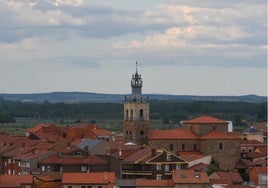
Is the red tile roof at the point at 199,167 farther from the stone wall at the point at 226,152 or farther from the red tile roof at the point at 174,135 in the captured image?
the red tile roof at the point at 174,135

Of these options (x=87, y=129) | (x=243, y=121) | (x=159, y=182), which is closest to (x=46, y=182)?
(x=159, y=182)

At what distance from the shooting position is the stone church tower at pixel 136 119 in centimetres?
8412

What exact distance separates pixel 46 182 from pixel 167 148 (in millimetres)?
21896

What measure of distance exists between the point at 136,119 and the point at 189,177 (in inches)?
915

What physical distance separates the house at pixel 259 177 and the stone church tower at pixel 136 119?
15.3 meters

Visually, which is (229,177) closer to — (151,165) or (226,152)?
(151,165)

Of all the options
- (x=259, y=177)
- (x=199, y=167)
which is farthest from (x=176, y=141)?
(x=259, y=177)

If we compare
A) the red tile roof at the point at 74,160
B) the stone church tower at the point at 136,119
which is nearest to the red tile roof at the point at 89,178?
the red tile roof at the point at 74,160

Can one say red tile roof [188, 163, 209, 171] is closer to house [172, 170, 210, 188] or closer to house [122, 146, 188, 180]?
house [122, 146, 188, 180]

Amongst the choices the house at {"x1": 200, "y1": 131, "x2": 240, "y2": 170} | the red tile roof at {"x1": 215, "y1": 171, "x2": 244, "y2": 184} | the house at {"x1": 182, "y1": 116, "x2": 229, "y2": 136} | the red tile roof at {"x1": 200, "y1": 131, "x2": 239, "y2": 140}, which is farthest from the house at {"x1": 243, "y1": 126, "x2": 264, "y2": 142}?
the red tile roof at {"x1": 215, "y1": 171, "x2": 244, "y2": 184}

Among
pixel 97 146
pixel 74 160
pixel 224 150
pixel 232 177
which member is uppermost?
pixel 97 146

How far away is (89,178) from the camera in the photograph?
61.0 m

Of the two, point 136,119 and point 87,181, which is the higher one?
point 136,119

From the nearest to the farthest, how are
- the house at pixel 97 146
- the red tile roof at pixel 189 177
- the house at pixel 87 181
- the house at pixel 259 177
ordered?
the house at pixel 87 181 → the red tile roof at pixel 189 177 → the house at pixel 259 177 → the house at pixel 97 146
